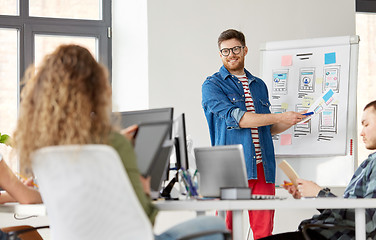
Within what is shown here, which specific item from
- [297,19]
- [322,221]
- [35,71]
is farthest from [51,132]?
[297,19]

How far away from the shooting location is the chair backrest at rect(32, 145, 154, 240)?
1773 mm

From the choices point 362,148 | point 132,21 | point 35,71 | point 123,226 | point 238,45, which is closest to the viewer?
point 123,226

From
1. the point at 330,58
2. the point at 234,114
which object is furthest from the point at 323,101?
the point at 234,114

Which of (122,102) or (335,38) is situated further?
(122,102)

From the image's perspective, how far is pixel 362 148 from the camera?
5.53 metres

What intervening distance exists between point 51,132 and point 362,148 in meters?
4.19

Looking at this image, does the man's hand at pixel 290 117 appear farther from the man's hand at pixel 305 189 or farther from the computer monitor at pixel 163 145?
the computer monitor at pixel 163 145

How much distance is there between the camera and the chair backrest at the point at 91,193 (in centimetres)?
177

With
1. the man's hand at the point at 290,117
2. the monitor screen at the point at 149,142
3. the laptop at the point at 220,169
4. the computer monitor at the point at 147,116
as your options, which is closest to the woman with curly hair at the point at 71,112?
the monitor screen at the point at 149,142

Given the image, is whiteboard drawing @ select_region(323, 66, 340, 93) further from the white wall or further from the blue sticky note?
the white wall

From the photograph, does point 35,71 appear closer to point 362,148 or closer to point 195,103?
point 195,103

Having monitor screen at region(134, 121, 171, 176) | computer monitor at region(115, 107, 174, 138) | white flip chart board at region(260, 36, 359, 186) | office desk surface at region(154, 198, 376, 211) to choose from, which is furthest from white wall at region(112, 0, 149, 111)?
office desk surface at region(154, 198, 376, 211)

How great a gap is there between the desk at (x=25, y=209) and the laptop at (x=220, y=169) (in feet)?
2.39

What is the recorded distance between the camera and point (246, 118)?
3621 millimetres
